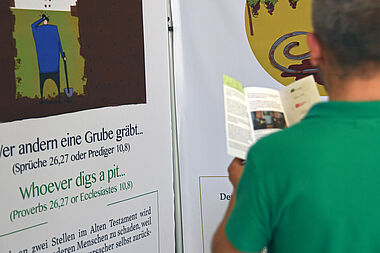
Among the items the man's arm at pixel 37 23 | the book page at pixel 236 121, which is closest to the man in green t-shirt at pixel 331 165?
the book page at pixel 236 121

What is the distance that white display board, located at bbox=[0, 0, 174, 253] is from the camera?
2.03 m

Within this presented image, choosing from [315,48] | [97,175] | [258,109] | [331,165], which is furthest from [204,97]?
[331,165]

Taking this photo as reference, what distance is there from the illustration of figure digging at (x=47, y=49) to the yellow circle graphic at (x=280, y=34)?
3.63ft

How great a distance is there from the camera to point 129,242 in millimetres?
2545

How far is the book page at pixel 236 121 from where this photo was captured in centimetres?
135

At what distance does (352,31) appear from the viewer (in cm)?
105

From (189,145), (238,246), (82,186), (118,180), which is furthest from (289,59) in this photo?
(238,246)

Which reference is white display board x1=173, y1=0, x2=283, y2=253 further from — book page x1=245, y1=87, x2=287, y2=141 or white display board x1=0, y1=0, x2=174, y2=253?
book page x1=245, y1=87, x2=287, y2=141

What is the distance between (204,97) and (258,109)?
143 cm

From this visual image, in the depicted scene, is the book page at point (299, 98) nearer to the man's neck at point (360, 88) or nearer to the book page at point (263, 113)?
the book page at point (263, 113)

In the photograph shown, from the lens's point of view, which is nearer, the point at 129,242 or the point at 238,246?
the point at 238,246

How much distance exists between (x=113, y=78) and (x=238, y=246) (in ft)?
4.79

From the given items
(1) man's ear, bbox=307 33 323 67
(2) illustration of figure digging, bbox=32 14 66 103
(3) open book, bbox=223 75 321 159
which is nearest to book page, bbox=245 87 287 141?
(3) open book, bbox=223 75 321 159

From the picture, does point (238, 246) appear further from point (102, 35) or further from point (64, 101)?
point (102, 35)
